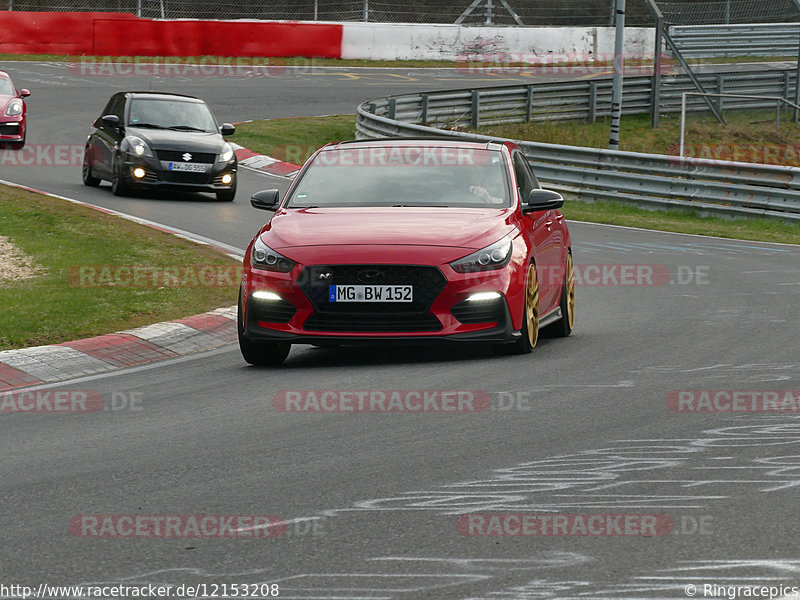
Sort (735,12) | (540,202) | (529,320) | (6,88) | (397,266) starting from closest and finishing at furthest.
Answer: (397,266) < (529,320) < (540,202) < (6,88) < (735,12)

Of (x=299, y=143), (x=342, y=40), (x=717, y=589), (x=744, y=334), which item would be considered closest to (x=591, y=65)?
(x=342, y=40)

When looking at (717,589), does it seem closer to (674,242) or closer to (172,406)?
(172,406)

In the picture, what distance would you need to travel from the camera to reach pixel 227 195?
2336 centimetres

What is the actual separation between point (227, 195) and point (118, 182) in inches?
70.6

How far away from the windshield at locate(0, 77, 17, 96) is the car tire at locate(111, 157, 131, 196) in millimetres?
6639

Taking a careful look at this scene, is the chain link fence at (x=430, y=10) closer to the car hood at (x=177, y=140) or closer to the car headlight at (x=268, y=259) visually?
the car hood at (x=177, y=140)

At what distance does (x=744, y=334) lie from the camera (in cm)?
1153

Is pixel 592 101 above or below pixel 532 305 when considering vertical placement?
above

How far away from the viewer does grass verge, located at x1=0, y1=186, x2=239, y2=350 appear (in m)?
11.6

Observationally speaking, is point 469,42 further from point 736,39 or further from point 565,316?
point 565,316

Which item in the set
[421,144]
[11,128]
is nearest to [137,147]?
[11,128]

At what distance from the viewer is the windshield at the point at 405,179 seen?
36.1 ft

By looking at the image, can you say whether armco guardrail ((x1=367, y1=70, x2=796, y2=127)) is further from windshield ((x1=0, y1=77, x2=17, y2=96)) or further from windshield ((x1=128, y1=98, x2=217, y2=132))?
windshield ((x1=128, y1=98, x2=217, y2=132))

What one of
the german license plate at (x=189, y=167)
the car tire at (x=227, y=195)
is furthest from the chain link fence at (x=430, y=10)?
the german license plate at (x=189, y=167)
